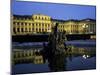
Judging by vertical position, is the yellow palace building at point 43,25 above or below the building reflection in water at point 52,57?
above

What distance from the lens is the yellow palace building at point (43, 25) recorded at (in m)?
2.39

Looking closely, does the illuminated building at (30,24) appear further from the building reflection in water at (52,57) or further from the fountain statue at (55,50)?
the building reflection in water at (52,57)

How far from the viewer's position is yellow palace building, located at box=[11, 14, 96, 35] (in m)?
2.39

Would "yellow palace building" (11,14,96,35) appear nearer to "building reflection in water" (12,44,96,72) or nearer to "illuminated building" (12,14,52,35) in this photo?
"illuminated building" (12,14,52,35)

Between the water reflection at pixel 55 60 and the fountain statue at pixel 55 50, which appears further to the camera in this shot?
the fountain statue at pixel 55 50

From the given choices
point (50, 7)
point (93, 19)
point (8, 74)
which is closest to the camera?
point (8, 74)

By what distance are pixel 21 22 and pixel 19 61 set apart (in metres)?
0.43

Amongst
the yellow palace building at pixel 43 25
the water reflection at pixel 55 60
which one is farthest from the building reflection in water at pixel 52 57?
the yellow palace building at pixel 43 25

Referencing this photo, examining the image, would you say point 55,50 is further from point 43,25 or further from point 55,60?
point 43,25

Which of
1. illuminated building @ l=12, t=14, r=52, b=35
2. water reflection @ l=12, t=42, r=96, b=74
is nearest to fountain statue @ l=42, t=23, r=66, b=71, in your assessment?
water reflection @ l=12, t=42, r=96, b=74

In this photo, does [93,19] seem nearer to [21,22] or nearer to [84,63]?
[84,63]

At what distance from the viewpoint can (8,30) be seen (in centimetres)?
237

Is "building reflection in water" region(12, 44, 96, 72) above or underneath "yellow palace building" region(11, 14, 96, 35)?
underneath

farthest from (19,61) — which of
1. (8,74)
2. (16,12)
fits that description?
(16,12)
